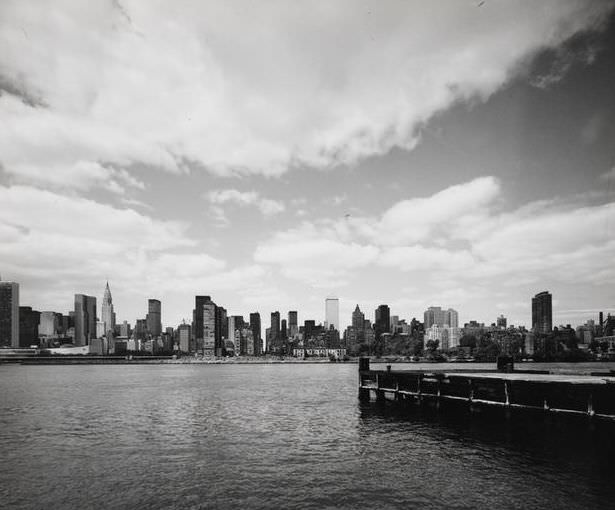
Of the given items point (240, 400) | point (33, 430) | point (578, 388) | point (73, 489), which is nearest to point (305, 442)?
point (73, 489)

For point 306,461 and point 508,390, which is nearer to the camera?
point 306,461

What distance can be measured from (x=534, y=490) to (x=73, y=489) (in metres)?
25.5

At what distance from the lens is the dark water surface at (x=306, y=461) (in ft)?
78.2

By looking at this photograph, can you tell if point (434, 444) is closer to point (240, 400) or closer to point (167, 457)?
point (167, 457)

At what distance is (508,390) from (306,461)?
2484 cm

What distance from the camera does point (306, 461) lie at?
103 ft

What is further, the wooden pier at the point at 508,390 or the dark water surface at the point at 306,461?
the wooden pier at the point at 508,390

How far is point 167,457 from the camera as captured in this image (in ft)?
109

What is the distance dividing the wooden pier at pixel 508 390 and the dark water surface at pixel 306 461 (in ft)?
6.24

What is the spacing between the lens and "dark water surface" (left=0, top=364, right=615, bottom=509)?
78.2ft

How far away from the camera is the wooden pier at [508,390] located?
124 ft

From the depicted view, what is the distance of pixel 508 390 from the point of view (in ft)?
150

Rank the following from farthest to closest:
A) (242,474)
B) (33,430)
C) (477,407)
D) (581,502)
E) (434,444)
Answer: (477,407) → (33,430) → (434,444) → (242,474) → (581,502)

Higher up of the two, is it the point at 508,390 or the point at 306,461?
the point at 508,390
